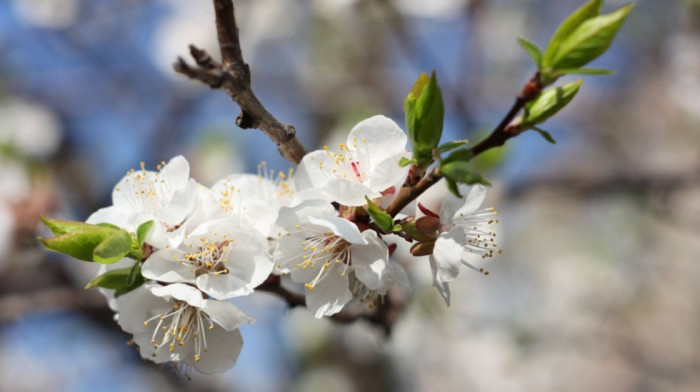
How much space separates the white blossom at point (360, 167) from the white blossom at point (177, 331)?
27 cm

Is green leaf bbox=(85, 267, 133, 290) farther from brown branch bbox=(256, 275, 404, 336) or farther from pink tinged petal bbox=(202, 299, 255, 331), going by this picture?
brown branch bbox=(256, 275, 404, 336)

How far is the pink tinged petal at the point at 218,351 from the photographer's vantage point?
108 centimetres

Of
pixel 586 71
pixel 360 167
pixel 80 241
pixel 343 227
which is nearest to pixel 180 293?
pixel 80 241

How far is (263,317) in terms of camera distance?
4051mm

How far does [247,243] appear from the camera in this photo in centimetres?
102

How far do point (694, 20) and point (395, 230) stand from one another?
359cm

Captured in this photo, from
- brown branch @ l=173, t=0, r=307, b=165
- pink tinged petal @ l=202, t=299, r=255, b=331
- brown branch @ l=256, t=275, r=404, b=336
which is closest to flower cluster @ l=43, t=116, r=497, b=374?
pink tinged petal @ l=202, t=299, r=255, b=331

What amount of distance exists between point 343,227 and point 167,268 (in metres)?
0.32

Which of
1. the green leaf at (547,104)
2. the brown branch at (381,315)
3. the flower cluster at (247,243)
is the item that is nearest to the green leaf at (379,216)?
the flower cluster at (247,243)

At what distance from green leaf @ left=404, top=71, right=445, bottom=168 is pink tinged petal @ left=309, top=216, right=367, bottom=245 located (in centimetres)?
15

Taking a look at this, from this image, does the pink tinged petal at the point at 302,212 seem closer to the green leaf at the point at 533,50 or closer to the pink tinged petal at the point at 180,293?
the pink tinged petal at the point at 180,293

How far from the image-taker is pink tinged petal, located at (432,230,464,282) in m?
0.94

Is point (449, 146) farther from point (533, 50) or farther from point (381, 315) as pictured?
point (381, 315)

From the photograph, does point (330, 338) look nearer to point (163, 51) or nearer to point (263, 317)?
point (263, 317)
